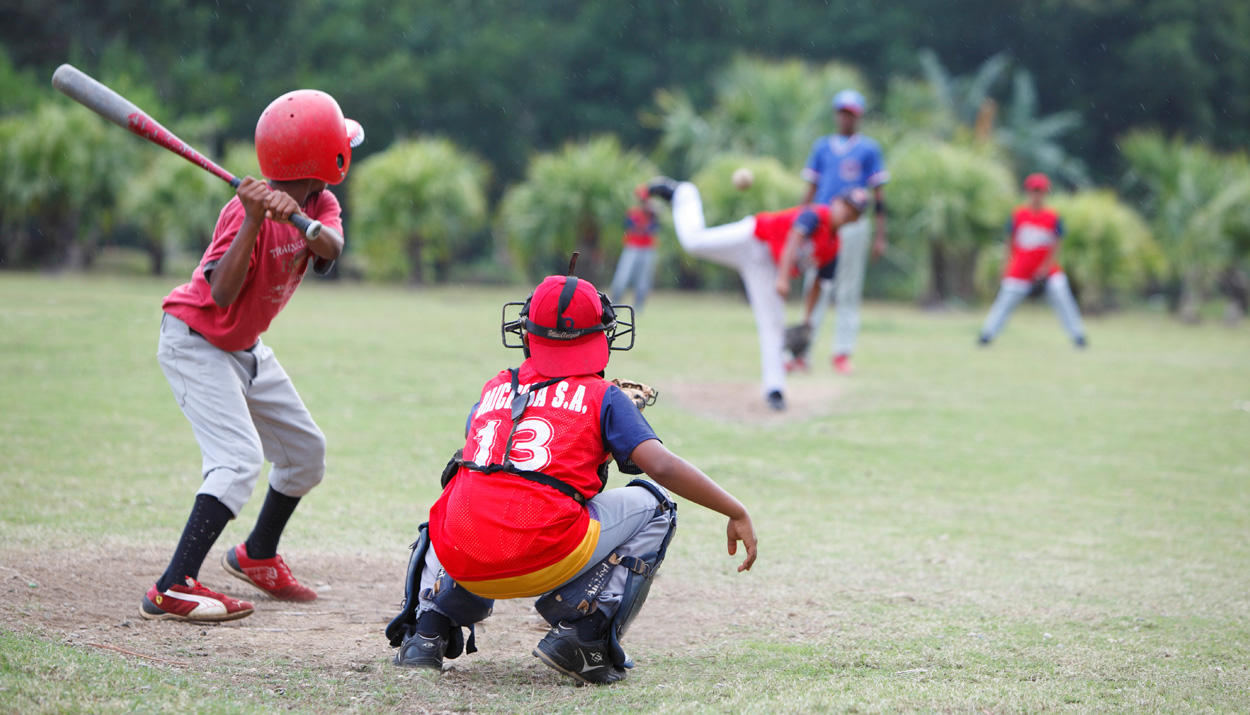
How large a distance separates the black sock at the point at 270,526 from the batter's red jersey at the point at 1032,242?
41.2 ft

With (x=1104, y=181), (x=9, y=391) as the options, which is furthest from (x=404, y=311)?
(x=1104, y=181)

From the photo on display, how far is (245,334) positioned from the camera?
455cm

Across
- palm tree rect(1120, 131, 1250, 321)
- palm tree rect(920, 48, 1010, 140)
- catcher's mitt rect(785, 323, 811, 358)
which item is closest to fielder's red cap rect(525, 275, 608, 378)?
catcher's mitt rect(785, 323, 811, 358)

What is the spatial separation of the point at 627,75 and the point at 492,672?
3767 cm

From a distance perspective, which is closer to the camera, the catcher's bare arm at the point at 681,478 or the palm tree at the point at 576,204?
the catcher's bare arm at the point at 681,478

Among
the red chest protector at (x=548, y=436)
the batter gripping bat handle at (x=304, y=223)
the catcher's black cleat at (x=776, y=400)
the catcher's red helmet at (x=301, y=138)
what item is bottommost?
the catcher's black cleat at (x=776, y=400)

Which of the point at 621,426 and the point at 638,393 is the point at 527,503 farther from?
the point at 638,393

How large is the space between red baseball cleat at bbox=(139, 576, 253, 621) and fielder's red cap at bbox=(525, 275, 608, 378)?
5.14 feet

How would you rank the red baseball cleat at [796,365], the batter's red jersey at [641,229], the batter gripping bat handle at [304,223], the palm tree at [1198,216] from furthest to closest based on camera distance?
the palm tree at [1198,216], the batter's red jersey at [641,229], the red baseball cleat at [796,365], the batter gripping bat handle at [304,223]

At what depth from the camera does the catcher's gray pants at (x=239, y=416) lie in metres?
4.42

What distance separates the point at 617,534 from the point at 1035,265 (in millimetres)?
13042

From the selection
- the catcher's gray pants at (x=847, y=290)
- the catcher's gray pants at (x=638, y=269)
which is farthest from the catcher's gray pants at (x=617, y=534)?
the catcher's gray pants at (x=638, y=269)

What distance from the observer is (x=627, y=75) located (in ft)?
131

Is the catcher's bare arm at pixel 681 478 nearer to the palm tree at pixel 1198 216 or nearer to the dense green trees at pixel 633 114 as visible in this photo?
the dense green trees at pixel 633 114
